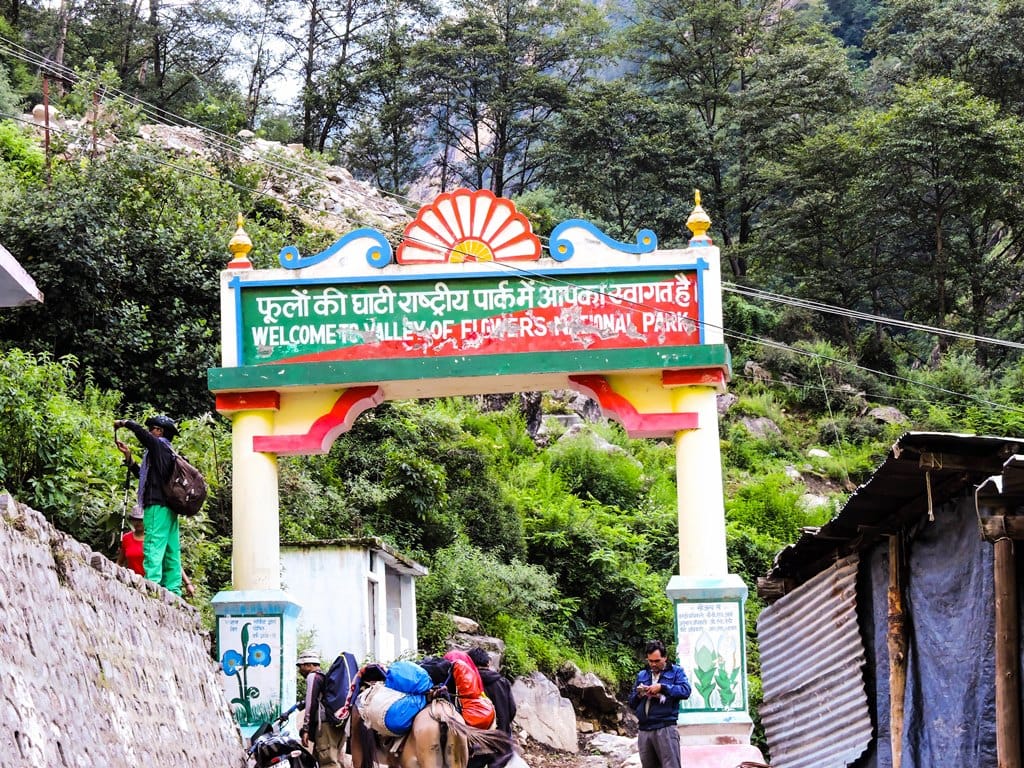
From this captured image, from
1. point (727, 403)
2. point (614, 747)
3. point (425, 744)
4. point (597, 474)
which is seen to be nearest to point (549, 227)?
point (727, 403)

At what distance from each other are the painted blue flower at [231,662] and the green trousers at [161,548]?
5.93ft

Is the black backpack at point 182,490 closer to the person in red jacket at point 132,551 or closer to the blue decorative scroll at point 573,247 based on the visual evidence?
the person in red jacket at point 132,551

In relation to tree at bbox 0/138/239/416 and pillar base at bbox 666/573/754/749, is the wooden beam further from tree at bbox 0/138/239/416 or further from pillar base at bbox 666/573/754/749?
tree at bbox 0/138/239/416

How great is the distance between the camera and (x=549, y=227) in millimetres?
36531

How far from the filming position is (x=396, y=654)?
16.0m

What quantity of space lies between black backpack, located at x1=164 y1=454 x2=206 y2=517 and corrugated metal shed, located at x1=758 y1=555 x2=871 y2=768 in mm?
4508

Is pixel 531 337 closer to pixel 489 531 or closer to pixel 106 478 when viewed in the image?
pixel 106 478

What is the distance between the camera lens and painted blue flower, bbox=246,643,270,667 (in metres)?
12.7

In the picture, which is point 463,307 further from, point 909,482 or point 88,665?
point 88,665

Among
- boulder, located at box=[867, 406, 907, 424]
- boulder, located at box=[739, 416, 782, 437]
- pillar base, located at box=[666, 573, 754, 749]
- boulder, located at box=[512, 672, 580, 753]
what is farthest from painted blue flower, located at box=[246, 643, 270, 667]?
boulder, located at box=[867, 406, 907, 424]

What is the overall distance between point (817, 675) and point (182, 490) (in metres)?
4.69

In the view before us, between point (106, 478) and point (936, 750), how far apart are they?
9.01 m

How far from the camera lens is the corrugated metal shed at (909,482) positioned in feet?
23.4

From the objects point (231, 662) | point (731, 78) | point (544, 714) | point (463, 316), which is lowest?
point (544, 714)
